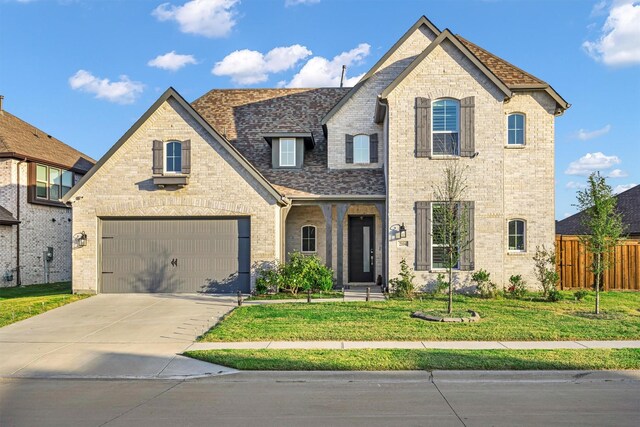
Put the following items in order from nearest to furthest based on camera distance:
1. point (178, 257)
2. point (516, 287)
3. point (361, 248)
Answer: point (516, 287), point (178, 257), point (361, 248)

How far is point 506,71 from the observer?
19391 millimetres

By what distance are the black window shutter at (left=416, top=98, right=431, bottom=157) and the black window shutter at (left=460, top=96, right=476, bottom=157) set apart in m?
1.08

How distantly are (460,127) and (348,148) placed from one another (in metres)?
4.42

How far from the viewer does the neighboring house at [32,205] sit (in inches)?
882

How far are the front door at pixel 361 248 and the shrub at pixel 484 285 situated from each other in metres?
4.31

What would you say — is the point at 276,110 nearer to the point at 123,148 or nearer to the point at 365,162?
the point at 365,162

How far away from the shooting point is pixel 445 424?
633 cm

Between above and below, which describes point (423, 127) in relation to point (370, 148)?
above

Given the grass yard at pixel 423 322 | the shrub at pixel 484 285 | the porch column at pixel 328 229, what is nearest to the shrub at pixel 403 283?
the grass yard at pixel 423 322

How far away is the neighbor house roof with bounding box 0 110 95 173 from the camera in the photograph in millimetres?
22797

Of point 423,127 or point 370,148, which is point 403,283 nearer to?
point 423,127

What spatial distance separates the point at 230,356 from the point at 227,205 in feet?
30.4

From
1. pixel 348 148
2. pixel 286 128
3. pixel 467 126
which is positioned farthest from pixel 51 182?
pixel 467 126

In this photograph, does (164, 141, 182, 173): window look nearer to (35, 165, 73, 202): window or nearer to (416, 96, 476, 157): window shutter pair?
(416, 96, 476, 157): window shutter pair
